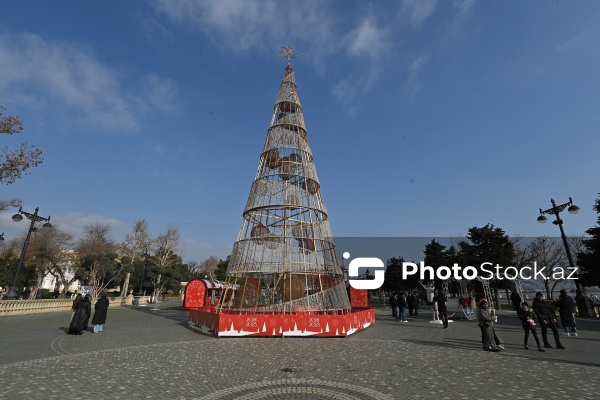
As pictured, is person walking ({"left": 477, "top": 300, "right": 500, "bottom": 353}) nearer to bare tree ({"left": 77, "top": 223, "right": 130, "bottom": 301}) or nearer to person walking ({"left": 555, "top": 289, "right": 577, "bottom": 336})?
person walking ({"left": 555, "top": 289, "right": 577, "bottom": 336})

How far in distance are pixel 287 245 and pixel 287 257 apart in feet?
1.77

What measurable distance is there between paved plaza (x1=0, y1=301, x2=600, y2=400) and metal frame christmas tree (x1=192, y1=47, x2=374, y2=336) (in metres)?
0.99

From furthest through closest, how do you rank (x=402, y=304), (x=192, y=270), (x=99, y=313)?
(x=192, y=270), (x=402, y=304), (x=99, y=313)

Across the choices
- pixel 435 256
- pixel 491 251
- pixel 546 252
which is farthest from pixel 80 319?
pixel 546 252

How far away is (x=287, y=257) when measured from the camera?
44.5ft

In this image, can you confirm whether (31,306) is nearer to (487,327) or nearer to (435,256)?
(487,327)

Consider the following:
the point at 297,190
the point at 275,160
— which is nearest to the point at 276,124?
the point at 275,160

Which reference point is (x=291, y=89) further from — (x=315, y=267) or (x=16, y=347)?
(x=16, y=347)

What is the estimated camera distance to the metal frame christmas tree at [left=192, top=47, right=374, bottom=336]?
1223cm

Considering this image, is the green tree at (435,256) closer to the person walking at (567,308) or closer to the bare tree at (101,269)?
the person walking at (567,308)

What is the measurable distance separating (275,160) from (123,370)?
36.8 ft

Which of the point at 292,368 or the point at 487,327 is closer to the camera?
the point at 292,368

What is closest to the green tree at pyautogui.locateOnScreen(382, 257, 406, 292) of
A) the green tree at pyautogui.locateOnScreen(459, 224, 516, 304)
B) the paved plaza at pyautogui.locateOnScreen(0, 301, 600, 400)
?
the green tree at pyautogui.locateOnScreen(459, 224, 516, 304)

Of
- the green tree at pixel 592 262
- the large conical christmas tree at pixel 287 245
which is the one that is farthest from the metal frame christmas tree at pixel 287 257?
the green tree at pixel 592 262
